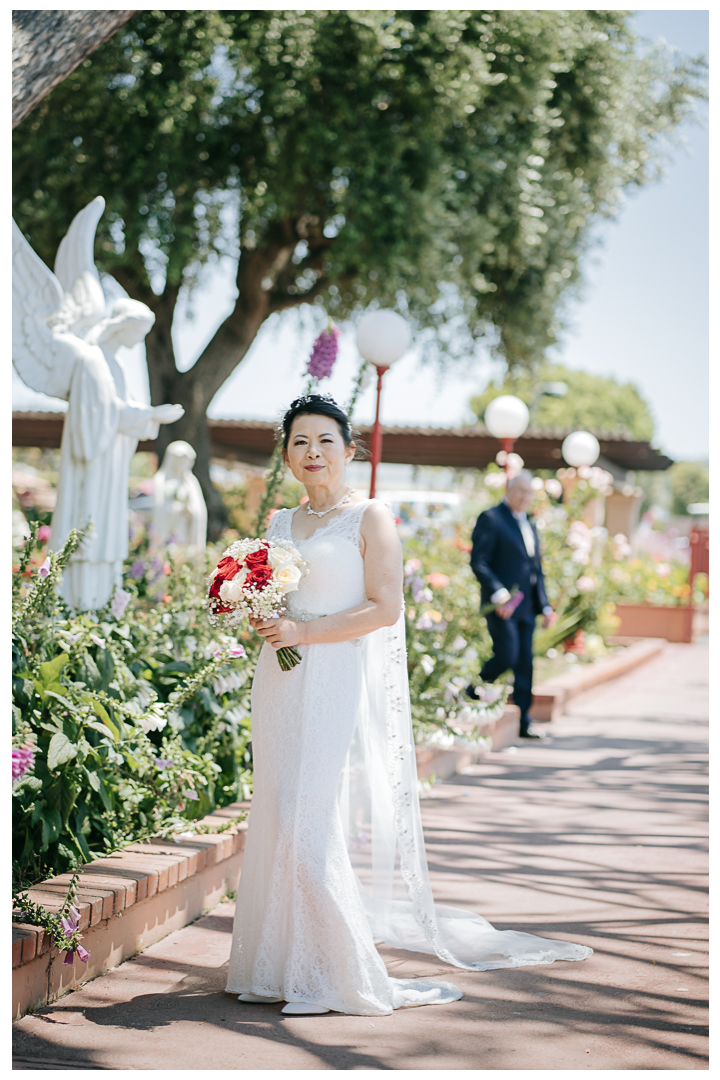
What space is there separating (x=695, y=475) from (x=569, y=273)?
95.0m

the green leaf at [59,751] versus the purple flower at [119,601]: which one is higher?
the purple flower at [119,601]

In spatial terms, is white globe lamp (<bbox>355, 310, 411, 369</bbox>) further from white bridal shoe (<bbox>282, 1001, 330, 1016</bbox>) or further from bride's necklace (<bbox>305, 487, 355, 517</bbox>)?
white bridal shoe (<bbox>282, 1001, 330, 1016</bbox>)

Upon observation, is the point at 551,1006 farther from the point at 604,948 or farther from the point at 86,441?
the point at 86,441

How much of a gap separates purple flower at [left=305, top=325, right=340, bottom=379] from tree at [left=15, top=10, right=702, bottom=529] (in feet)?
22.9

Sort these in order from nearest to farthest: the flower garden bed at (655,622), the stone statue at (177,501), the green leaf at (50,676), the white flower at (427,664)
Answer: the green leaf at (50,676)
the white flower at (427,664)
the stone statue at (177,501)
the flower garden bed at (655,622)

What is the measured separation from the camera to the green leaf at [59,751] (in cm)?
333

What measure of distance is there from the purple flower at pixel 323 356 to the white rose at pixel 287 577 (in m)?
2.01

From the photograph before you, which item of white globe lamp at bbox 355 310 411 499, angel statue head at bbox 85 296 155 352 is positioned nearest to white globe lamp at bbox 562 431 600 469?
white globe lamp at bbox 355 310 411 499

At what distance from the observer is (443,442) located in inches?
816

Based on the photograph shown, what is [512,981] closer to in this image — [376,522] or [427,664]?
[376,522]

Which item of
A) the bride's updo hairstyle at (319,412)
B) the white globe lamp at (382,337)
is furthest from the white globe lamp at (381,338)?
the bride's updo hairstyle at (319,412)

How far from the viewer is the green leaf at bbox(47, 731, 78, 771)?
3.33 metres

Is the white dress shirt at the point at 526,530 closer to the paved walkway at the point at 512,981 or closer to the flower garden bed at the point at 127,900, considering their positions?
the paved walkway at the point at 512,981
